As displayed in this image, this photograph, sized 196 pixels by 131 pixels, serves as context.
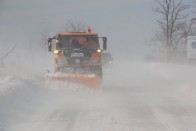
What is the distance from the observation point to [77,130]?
1002cm

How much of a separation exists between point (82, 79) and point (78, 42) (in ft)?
8.92

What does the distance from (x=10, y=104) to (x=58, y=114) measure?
143cm

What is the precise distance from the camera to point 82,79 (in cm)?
1875

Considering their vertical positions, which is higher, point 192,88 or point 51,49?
point 51,49

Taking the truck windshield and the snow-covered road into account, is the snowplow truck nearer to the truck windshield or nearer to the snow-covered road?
the truck windshield

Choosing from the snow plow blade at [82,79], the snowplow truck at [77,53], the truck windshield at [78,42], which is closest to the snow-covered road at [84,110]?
the snow plow blade at [82,79]

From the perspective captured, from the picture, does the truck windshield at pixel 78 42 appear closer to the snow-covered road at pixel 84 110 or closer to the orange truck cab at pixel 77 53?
the orange truck cab at pixel 77 53

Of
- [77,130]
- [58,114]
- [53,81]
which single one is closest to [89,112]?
[58,114]

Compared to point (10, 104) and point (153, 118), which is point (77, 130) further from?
point (10, 104)

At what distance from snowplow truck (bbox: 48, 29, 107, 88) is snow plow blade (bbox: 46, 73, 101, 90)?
1.40 metres

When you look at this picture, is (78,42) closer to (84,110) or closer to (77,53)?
(77,53)

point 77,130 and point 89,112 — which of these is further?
point 89,112

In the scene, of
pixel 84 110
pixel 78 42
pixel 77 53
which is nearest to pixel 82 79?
pixel 77 53

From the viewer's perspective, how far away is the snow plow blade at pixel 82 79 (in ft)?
61.0
